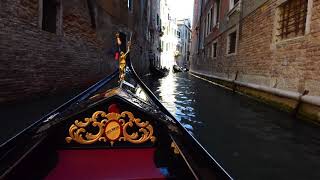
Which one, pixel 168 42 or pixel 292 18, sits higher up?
pixel 168 42

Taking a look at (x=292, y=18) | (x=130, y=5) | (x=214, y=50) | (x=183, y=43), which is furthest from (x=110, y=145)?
(x=183, y=43)

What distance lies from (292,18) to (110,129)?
538 centimetres

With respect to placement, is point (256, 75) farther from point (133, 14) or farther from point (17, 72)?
point (133, 14)

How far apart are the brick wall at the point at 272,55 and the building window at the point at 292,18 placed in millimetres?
182

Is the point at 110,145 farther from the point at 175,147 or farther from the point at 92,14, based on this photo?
the point at 92,14

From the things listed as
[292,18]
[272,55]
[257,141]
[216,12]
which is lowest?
[257,141]

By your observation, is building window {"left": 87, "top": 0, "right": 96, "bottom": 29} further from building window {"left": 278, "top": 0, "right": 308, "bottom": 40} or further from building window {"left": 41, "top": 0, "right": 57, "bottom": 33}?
building window {"left": 278, "top": 0, "right": 308, "bottom": 40}

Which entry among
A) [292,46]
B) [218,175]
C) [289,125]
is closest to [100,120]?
[218,175]

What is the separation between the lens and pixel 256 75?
7.20 meters

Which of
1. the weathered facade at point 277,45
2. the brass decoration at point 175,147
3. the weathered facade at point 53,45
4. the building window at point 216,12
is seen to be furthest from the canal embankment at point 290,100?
the building window at point 216,12

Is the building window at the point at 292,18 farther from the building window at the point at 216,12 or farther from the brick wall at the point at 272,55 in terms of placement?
the building window at the point at 216,12

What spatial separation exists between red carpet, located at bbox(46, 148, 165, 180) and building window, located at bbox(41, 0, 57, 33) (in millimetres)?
5783

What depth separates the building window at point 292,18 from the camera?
5.25 metres

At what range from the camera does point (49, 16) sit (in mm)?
6715
